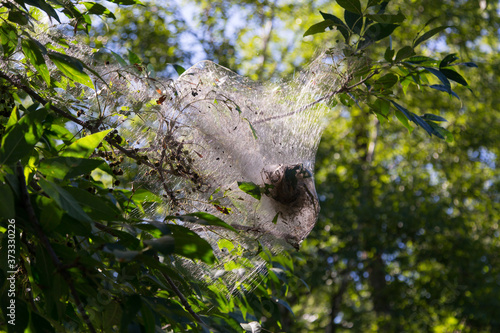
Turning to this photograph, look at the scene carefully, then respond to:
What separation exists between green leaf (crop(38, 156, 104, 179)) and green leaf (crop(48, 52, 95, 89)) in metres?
0.25

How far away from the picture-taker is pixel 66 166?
654 millimetres

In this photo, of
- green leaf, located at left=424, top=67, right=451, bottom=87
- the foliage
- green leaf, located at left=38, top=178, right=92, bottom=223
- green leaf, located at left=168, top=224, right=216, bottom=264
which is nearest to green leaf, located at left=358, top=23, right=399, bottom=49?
green leaf, located at left=424, top=67, right=451, bottom=87

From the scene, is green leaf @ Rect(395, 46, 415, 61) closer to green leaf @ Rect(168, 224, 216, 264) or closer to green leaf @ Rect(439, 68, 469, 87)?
green leaf @ Rect(439, 68, 469, 87)

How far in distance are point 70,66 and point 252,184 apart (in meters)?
0.37

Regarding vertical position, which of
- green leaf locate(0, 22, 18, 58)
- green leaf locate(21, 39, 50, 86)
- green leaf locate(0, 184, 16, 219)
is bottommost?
green leaf locate(0, 184, 16, 219)

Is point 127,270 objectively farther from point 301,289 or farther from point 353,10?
point 301,289

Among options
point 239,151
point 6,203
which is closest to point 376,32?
point 239,151

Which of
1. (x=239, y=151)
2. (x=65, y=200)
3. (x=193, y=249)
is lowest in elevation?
(x=239, y=151)

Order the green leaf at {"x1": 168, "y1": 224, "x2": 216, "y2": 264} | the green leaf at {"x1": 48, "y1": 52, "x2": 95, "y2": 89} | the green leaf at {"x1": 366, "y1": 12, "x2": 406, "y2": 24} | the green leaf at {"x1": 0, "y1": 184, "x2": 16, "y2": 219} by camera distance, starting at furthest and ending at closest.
A: the green leaf at {"x1": 366, "y1": 12, "x2": 406, "y2": 24}, the green leaf at {"x1": 48, "y1": 52, "x2": 95, "y2": 89}, the green leaf at {"x1": 168, "y1": 224, "x2": 216, "y2": 264}, the green leaf at {"x1": 0, "y1": 184, "x2": 16, "y2": 219}

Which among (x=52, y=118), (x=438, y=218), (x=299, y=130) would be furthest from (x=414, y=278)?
(x=52, y=118)

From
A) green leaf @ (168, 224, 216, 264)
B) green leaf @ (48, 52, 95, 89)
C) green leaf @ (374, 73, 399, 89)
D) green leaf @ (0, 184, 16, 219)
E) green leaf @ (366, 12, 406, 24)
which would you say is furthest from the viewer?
green leaf @ (374, 73, 399, 89)

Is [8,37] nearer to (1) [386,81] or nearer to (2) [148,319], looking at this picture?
Result: (2) [148,319]

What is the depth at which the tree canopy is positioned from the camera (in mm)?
672

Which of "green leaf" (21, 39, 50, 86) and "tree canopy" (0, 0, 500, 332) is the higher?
"green leaf" (21, 39, 50, 86)
